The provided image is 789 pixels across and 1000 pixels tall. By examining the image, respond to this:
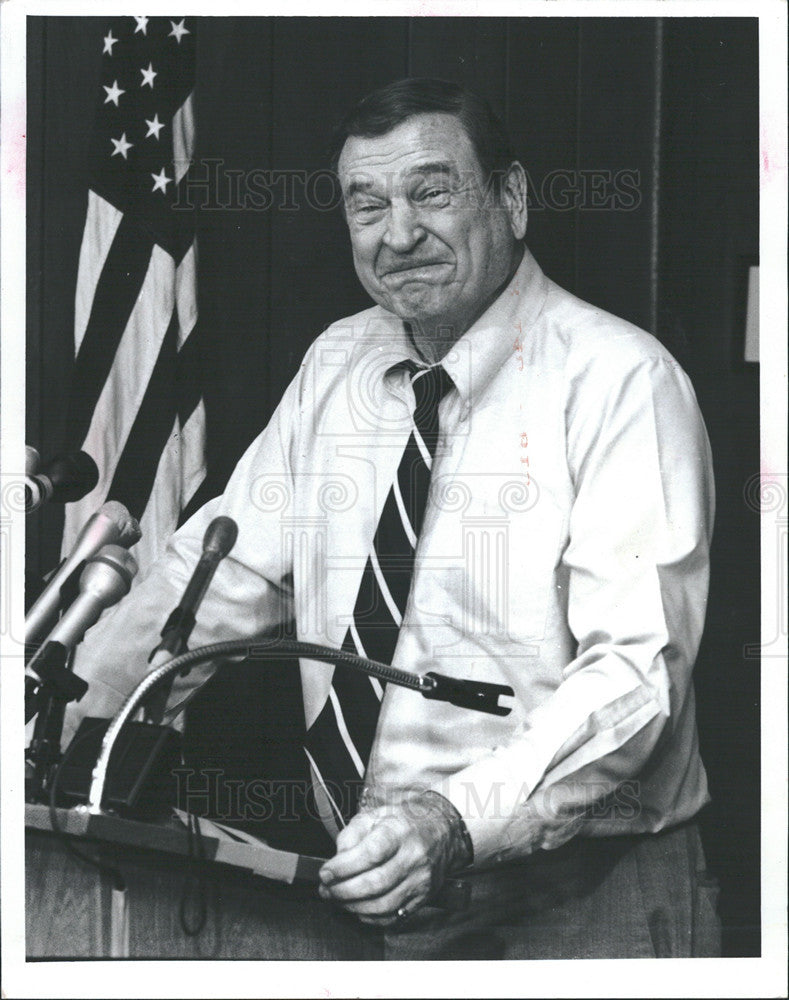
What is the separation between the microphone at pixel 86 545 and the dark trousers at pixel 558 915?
0.72 m

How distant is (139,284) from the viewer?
2.55 meters

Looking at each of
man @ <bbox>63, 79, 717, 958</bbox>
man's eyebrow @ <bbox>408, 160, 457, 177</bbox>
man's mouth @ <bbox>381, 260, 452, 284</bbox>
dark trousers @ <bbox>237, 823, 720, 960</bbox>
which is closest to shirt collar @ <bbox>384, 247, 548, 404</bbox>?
man @ <bbox>63, 79, 717, 958</bbox>

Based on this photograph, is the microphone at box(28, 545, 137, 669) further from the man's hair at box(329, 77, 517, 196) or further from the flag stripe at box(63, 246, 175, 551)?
the man's hair at box(329, 77, 517, 196)

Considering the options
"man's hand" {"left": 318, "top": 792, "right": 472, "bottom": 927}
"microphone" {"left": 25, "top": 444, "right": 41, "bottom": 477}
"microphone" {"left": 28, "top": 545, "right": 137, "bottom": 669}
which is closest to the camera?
"man's hand" {"left": 318, "top": 792, "right": 472, "bottom": 927}

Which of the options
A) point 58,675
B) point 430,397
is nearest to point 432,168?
point 430,397

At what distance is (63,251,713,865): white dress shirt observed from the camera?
2.41 m

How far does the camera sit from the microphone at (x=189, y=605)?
2.43 meters

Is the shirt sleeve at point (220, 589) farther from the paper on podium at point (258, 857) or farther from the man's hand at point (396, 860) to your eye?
the man's hand at point (396, 860)

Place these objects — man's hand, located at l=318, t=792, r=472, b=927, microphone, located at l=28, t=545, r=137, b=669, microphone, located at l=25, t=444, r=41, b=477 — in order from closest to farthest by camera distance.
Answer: man's hand, located at l=318, t=792, r=472, b=927 < microphone, located at l=28, t=545, r=137, b=669 < microphone, located at l=25, t=444, r=41, b=477

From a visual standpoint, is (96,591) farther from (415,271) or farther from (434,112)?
(434,112)

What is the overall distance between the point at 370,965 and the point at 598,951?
0.46 metres

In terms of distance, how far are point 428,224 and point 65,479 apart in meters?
0.91

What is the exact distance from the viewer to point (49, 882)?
2500 mm
